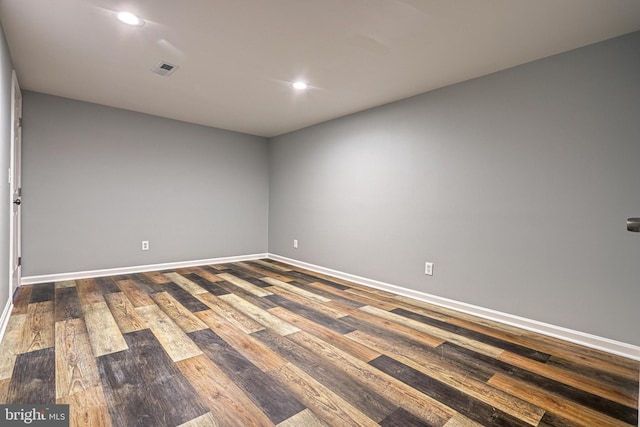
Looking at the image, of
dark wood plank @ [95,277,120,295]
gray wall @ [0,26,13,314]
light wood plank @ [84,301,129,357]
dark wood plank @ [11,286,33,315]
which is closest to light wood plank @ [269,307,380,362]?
light wood plank @ [84,301,129,357]

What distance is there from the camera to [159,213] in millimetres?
4328

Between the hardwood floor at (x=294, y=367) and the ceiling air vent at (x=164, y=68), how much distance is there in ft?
7.02

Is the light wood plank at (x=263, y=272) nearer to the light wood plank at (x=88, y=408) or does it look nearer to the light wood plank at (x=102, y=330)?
the light wood plank at (x=102, y=330)

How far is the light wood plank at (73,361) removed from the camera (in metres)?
1.59

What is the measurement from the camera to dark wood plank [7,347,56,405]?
4.86 ft

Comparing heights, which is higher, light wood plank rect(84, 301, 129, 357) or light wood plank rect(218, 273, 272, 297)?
light wood plank rect(84, 301, 129, 357)

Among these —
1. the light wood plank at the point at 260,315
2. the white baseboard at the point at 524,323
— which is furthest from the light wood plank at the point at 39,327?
the white baseboard at the point at 524,323

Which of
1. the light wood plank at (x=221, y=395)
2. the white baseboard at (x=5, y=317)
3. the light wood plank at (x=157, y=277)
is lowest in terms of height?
the light wood plank at (x=221, y=395)

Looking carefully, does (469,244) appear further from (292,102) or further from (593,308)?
(292,102)

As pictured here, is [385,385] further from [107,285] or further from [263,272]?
[107,285]

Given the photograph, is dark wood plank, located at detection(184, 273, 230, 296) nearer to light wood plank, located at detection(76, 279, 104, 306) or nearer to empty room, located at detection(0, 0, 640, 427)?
empty room, located at detection(0, 0, 640, 427)

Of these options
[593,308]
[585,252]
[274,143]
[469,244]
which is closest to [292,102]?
[274,143]

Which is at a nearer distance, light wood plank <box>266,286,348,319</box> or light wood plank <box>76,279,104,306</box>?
light wood plank <box>266,286,348,319</box>

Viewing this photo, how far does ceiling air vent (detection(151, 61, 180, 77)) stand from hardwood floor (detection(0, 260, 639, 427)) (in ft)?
7.02
